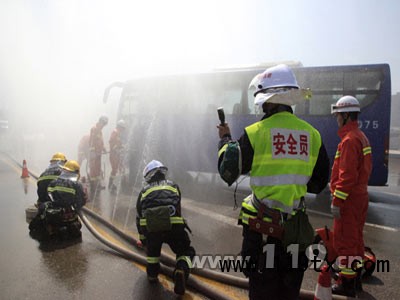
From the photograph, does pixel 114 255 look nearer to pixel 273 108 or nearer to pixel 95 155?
pixel 273 108

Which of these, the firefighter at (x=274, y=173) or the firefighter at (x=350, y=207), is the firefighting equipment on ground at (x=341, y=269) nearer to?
the firefighter at (x=350, y=207)

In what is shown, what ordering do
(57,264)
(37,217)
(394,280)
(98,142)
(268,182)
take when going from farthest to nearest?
1. (98,142)
2. (37,217)
3. (57,264)
4. (394,280)
5. (268,182)

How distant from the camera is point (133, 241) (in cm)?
449

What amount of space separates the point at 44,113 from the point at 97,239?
22.5 m

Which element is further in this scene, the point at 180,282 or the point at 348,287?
the point at 180,282

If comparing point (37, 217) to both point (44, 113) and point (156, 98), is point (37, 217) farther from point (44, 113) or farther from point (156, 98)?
point (44, 113)

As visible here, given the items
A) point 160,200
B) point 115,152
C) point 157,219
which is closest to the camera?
point 157,219

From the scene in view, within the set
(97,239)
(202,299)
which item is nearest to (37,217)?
(97,239)

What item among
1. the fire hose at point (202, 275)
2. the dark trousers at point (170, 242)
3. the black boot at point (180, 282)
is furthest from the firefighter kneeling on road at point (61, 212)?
the black boot at point (180, 282)

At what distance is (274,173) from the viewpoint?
79.3 inches

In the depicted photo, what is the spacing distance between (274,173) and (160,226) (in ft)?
5.83

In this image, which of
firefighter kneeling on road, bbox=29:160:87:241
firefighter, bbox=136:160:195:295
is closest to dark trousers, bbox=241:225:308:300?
firefighter, bbox=136:160:195:295

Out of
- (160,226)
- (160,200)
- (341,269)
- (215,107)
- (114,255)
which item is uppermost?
(215,107)

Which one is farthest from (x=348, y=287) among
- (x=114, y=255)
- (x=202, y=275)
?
(x=114, y=255)
